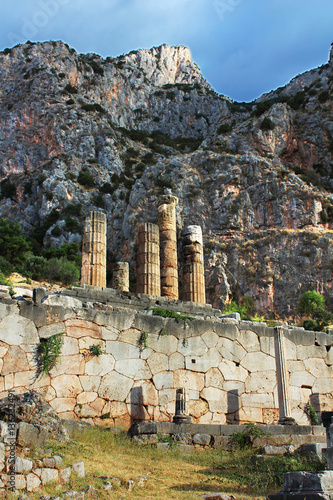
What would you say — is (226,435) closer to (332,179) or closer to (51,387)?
(51,387)

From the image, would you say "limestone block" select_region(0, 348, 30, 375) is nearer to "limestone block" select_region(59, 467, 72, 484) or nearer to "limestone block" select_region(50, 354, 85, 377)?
"limestone block" select_region(50, 354, 85, 377)

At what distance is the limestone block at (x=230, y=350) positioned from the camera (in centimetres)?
1357

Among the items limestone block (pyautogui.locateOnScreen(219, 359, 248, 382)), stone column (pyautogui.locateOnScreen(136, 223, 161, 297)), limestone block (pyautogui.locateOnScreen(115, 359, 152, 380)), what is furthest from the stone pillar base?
stone column (pyautogui.locateOnScreen(136, 223, 161, 297))

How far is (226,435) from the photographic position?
11164mm

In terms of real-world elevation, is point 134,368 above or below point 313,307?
below

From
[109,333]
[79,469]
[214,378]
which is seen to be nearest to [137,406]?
[109,333]

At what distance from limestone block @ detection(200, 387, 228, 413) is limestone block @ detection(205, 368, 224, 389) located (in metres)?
0.10

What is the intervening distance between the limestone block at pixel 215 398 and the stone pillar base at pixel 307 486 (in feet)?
20.1

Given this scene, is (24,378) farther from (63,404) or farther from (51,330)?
(51,330)

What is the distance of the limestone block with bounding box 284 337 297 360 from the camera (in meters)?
14.4

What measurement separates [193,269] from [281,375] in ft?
34.8

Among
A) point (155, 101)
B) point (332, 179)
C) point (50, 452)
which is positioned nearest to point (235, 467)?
point (50, 452)

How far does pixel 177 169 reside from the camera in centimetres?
6081

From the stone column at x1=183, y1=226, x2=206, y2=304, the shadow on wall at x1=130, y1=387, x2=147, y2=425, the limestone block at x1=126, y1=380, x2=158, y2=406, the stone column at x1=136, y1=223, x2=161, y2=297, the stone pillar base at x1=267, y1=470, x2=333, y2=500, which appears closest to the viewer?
the stone pillar base at x1=267, y1=470, x2=333, y2=500
